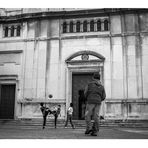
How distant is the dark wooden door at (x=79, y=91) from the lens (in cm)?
1730

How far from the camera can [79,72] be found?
17312 millimetres

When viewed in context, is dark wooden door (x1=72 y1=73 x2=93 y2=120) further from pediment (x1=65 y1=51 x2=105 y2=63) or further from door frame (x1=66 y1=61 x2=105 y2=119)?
pediment (x1=65 y1=51 x2=105 y2=63)

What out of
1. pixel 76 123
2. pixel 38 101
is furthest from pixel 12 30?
pixel 76 123

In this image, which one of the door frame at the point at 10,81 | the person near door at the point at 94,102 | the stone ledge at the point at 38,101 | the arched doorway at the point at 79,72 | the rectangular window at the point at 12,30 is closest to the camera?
the person near door at the point at 94,102

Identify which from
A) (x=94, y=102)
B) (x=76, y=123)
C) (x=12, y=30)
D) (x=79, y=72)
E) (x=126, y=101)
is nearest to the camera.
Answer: (x=94, y=102)

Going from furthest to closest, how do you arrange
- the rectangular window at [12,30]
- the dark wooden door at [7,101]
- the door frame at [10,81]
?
the rectangular window at [12,30], the dark wooden door at [7,101], the door frame at [10,81]

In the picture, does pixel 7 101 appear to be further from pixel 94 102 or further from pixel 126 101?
pixel 94 102

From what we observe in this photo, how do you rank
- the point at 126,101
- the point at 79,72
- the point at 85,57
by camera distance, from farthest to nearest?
1. the point at 79,72
2. the point at 85,57
3. the point at 126,101

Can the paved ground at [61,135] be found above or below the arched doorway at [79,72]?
below

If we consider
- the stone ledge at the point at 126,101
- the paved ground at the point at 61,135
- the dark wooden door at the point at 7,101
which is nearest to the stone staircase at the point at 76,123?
the stone ledge at the point at 126,101

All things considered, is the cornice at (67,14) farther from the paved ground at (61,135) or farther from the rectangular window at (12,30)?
the paved ground at (61,135)

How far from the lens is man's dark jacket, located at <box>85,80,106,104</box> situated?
7168 mm

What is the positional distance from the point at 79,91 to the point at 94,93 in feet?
33.9

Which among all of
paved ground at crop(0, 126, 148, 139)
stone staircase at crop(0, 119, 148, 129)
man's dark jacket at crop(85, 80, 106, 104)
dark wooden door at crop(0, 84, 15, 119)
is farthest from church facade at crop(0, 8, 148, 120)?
man's dark jacket at crop(85, 80, 106, 104)
